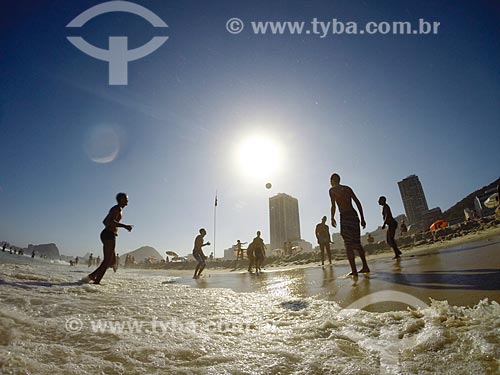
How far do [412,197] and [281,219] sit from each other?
4988cm

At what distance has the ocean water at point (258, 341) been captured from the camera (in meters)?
1.26

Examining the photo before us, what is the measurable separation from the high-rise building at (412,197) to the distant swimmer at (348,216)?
78.5 meters

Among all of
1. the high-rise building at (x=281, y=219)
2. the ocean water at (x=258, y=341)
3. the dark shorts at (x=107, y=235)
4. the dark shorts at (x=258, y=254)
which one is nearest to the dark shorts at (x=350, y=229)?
the ocean water at (x=258, y=341)

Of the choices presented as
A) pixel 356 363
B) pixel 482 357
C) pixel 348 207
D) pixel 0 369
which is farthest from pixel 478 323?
pixel 348 207

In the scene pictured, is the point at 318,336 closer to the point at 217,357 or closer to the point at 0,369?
the point at 217,357

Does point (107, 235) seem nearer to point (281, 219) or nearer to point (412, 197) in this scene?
point (412, 197)

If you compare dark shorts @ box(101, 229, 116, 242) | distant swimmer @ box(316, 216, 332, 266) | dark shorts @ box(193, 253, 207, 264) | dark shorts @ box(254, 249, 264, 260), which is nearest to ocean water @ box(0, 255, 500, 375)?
dark shorts @ box(101, 229, 116, 242)

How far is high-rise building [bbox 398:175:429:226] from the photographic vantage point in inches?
2773

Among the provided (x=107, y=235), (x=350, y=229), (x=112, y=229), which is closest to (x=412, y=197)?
(x=350, y=229)

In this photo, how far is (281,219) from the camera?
350 ft

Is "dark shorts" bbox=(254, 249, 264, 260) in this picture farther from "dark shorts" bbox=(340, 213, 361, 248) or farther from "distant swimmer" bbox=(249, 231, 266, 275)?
"dark shorts" bbox=(340, 213, 361, 248)

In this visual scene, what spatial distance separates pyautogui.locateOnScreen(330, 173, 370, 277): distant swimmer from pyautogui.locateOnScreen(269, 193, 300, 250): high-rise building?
100.0 meters

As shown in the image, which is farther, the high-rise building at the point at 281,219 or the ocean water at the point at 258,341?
the high-rise building at the point at 281,219

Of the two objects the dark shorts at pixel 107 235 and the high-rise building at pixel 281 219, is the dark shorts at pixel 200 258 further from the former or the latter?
the high-rise building at pixel 281 219
